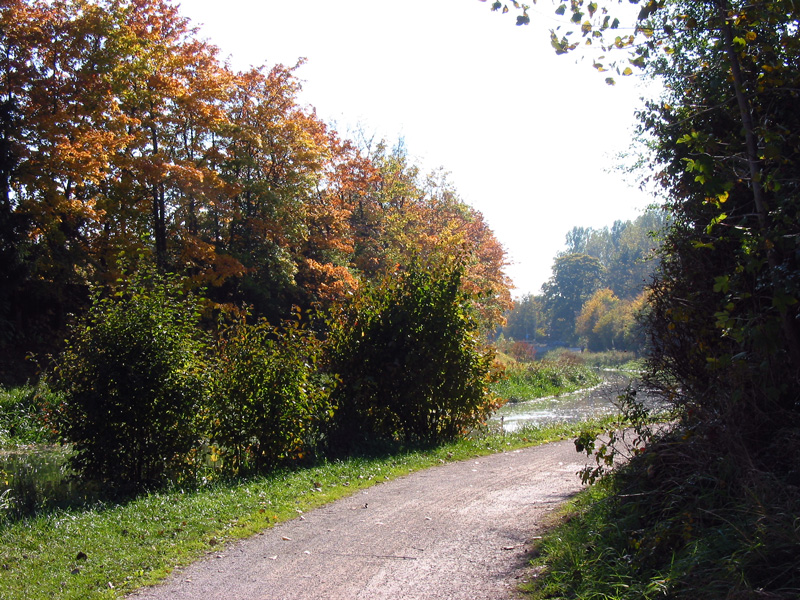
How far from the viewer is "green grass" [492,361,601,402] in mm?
29094

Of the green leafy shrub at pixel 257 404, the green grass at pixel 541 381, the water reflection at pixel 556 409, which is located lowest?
the water reflection at pixel 556 409

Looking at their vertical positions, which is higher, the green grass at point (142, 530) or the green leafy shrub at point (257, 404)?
the green leafy shrub at point (257, 404)

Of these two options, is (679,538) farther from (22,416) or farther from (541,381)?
(541,381)

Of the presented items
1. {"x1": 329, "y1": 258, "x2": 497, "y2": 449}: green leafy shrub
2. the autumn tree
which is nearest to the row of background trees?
{"x1": 329, "y1": 258, "x2": 497, "y2": 449}: green leafy shrub

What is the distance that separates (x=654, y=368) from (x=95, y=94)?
18.2 m

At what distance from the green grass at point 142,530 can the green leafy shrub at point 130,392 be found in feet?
3.04

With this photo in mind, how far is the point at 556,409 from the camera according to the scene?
24938mm

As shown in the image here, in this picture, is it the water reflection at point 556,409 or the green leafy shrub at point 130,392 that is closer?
the green leafy shrub at point 130,392

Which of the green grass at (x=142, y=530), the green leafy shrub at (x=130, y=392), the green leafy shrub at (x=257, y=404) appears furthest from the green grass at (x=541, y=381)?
the green leafy shrub at (x=130, y=392)

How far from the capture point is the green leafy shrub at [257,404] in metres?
10.0

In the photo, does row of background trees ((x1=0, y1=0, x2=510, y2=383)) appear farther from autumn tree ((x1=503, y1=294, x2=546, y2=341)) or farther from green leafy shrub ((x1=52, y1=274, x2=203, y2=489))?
autumn tree ((x1=503, y1=294, x2=546, y2=341))

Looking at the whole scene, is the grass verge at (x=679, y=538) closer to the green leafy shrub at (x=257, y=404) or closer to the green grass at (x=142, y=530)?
the green grass at (x=142, y=530)

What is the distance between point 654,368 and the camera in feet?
23.8

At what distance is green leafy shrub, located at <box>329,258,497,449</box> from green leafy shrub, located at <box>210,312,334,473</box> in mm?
2338
